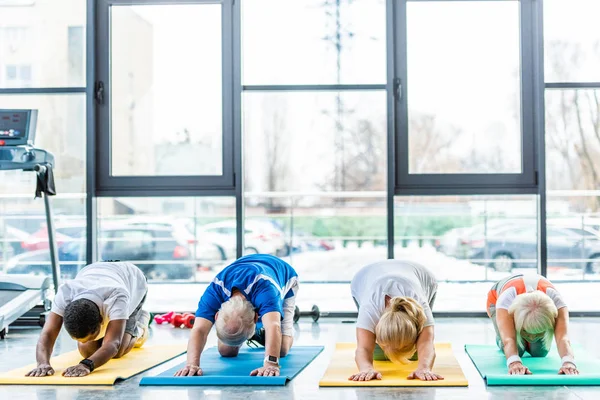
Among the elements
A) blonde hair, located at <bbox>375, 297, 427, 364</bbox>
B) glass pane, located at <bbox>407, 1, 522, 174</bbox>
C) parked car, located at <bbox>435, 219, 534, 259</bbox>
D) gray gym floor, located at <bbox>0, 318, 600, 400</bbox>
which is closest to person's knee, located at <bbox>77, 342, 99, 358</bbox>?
gray gym floor, located at <bbox>0, 318, 600, 400</bbox>

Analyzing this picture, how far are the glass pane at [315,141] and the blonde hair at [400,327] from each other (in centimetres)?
312

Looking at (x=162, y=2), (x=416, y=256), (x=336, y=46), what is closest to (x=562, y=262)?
(x=416, y=256)

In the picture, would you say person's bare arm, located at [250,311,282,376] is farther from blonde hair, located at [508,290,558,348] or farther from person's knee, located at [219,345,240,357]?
blonde hair, located at [508,290,558,348]

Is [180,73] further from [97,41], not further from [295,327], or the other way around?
[295,327]

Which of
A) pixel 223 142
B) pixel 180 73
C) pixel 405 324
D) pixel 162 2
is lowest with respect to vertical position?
pixel 405 324

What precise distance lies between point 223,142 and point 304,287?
145 cm

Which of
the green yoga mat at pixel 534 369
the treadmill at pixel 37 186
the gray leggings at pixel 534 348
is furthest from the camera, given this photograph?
the treadmill at pixel 37 186

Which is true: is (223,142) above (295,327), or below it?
above

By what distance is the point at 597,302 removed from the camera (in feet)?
21.8

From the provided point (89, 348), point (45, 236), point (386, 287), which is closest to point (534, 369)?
point (386, 287)

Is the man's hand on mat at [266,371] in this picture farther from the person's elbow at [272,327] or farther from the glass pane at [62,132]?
the glass pane at [62,132]

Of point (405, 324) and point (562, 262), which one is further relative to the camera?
point (562, 262)

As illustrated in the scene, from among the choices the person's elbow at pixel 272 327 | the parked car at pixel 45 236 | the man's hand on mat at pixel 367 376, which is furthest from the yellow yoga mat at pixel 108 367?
the parked car at pixel 45 236

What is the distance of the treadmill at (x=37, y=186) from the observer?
587cm
